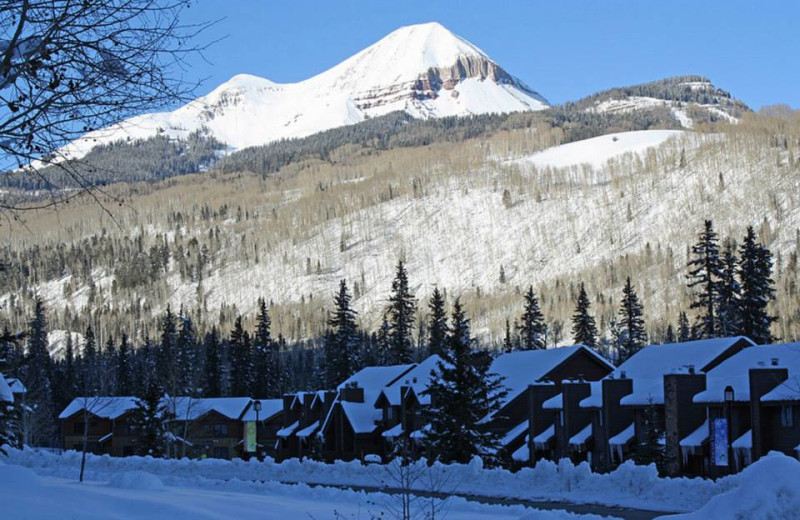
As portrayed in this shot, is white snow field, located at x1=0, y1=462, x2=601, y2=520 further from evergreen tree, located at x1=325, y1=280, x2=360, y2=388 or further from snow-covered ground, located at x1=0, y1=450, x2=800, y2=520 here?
evergreen tree, located at x1=325, y1=280, x2=360, y2=388

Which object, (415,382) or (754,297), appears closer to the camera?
(415,382)

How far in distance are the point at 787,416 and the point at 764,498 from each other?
2725 centimetres

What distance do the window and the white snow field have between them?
54.1ft

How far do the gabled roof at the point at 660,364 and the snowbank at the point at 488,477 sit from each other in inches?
523

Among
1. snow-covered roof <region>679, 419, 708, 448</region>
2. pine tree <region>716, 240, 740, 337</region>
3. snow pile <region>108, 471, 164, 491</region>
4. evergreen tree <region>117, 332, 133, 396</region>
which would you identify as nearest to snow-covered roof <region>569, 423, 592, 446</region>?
snow-covered roof <region>679, 419, 708, 448</region>

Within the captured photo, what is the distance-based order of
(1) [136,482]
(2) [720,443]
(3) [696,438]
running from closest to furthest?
1. (1) [136,482]
2. (2) [720,443]
3. (3) [696,438]

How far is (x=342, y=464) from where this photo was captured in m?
40.8

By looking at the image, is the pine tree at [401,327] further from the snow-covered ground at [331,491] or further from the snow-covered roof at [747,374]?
the snow-covered ground at [331,491]

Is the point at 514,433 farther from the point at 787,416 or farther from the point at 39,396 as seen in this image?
the point at 39,396

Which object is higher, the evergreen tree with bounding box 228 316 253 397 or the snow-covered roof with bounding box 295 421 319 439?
the evergreen tree with bounding box 228 316 253 397

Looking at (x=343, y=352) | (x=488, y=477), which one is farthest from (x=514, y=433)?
(x=343, y=352)

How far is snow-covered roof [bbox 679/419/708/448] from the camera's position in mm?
40062

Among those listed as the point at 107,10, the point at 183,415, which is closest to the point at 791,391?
the point at 107,10

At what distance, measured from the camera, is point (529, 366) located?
58.3 meters
